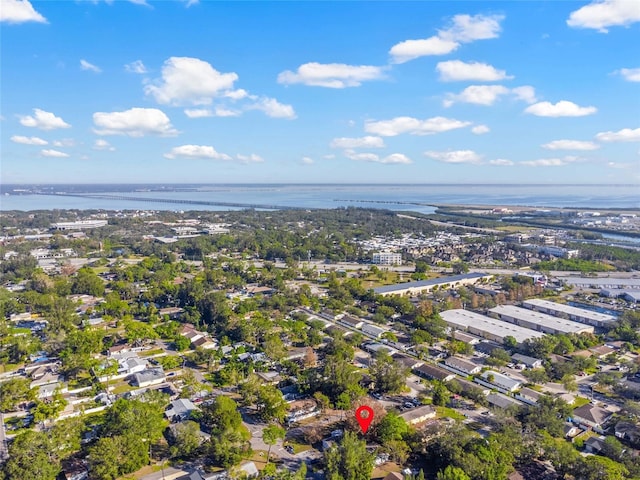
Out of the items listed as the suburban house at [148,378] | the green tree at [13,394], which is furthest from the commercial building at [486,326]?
the green tree at [13,394]

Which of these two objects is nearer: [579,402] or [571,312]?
[579,402]

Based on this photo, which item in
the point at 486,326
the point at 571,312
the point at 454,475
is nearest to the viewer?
the point at 454,475

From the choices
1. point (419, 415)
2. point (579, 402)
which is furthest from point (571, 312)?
point (419, 415)

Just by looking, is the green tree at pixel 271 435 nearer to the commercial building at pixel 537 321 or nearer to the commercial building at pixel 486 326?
the commercial building at pixel 486 326

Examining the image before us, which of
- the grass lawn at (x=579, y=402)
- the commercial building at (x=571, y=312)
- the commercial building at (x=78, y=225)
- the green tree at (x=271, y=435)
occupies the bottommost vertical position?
the grass lawn at (x=579, y=402)

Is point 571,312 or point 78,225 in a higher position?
point 78,225

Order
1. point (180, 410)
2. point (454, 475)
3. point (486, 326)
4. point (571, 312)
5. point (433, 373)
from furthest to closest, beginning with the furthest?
1. point (571, 312)
2. point (486, 326)
3. point (433, 373)
4. point (180, 410)
5. point (454, 475)

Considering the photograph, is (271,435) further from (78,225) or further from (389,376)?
(78,225)

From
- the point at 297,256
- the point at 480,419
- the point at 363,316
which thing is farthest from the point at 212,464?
the point at 297,256

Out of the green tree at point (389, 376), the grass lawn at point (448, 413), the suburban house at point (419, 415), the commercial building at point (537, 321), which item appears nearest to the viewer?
the suburban house at point (419, 415)
